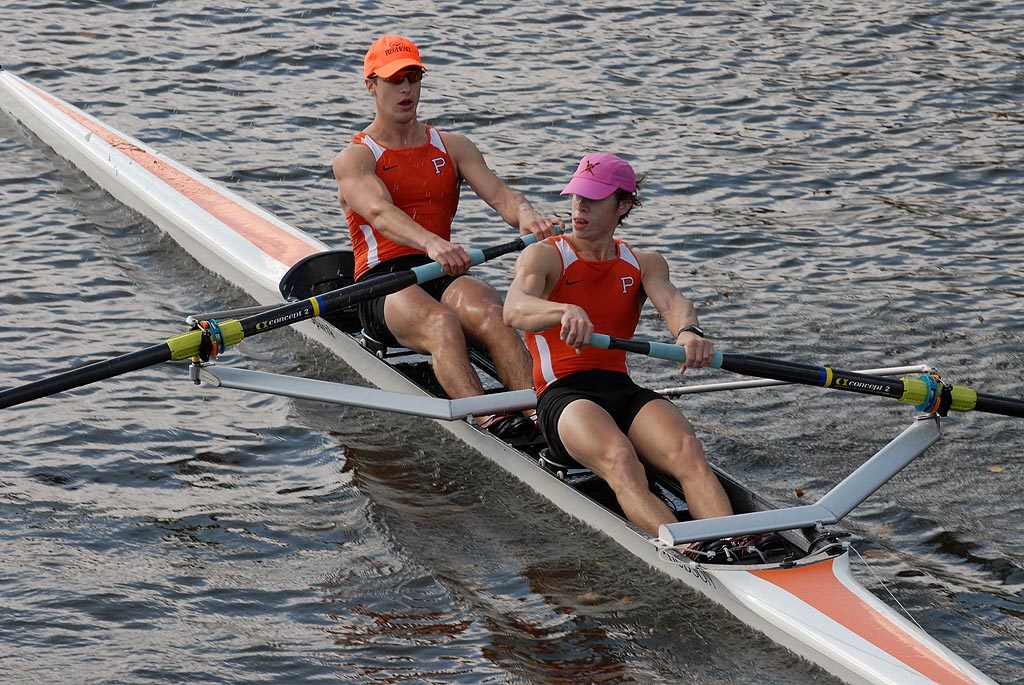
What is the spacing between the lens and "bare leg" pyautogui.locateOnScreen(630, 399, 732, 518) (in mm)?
6012

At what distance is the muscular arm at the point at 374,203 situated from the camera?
724 centimetres

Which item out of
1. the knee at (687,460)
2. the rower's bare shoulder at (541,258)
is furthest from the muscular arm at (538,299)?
the knee at (687,460)

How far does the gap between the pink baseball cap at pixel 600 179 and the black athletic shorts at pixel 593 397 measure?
0.87 metres

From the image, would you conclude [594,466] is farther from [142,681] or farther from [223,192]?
[223,192]

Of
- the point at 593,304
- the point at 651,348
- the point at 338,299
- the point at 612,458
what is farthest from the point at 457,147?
the point at 612,458

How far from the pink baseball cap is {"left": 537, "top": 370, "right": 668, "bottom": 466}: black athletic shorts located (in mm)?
867

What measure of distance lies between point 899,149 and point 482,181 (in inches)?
225

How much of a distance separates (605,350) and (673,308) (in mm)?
380

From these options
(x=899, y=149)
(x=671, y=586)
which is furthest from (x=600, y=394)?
(x=899, y=149)

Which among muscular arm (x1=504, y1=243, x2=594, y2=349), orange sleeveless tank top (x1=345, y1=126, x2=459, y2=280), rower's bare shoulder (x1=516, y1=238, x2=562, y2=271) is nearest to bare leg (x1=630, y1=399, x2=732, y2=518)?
muscular arm (x1=504, y1=243, x2=594, y2=349)

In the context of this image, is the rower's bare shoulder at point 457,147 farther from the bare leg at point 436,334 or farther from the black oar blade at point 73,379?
the black oar blade at point 73,379

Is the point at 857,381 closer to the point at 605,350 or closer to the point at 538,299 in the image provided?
the point at 605,350

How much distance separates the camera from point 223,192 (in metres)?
10.5

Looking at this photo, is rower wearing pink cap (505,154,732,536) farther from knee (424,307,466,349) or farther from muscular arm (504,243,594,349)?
knee (424,307,466,349)
